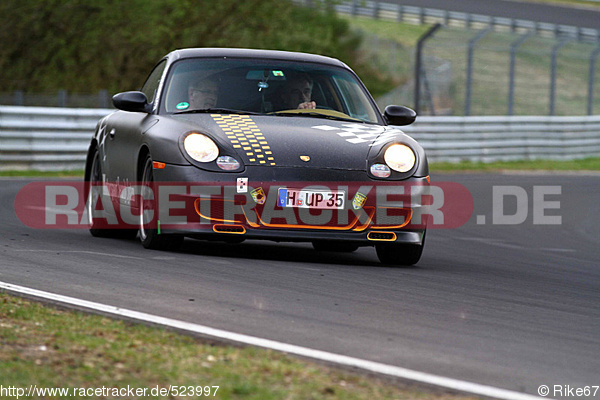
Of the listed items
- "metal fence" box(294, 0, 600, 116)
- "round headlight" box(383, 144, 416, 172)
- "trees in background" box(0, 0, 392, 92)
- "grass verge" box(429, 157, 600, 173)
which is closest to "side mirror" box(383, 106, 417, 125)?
"round headlight" box(383, 144, 416, 172)

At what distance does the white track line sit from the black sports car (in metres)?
1.72

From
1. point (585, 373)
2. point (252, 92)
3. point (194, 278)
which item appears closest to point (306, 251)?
point (252, 92)

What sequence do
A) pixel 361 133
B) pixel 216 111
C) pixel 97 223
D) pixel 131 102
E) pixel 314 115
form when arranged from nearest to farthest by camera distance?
pixel 361 133
pixel 216 111
pixel 131 102
pixel 314 115
pixel 97 223

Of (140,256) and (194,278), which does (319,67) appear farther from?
(194,278)

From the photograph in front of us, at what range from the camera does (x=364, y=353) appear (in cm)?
479

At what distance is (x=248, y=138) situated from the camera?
7660 mm

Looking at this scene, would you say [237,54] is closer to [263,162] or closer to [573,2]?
[263,162]

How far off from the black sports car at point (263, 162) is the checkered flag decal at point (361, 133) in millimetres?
14

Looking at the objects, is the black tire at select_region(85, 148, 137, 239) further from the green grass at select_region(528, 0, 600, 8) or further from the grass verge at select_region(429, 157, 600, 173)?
the green grass at select_region(528, 0, 600, 8)

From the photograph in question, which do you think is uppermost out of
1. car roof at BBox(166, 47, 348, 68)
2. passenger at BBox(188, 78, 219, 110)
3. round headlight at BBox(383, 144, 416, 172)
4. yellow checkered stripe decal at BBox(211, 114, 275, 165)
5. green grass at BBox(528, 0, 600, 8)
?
green grass at BBox(528, 0, 600, 8)

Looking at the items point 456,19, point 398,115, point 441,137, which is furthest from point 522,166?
point 456,19

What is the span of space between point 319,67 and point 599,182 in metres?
13.4

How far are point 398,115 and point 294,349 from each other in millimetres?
4146

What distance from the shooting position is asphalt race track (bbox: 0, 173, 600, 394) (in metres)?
4.91
